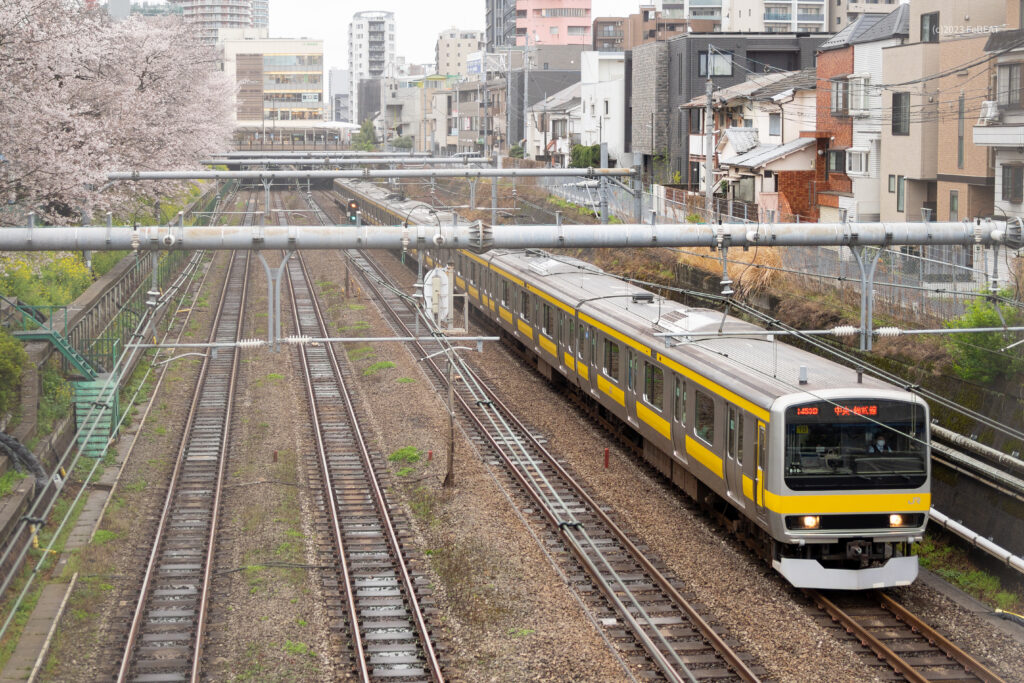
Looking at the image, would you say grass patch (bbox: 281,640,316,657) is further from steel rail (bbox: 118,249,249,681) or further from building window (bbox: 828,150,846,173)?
building window (bbox: 828,150,846,173)

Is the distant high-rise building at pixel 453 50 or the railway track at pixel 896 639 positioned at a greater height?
the distant high-rise building at pixel 453 50

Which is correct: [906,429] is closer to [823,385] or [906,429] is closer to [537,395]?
[823,385]

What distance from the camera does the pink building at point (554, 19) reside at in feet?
338

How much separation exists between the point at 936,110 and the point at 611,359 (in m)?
12.7

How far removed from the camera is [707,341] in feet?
47.9

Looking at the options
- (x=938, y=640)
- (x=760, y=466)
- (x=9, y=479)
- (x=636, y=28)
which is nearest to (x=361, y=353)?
(x=9, y=479)

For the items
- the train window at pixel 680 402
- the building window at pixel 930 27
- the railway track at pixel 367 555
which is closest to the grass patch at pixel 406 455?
the railway track at pixel 367 555

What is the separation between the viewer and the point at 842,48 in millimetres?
31453

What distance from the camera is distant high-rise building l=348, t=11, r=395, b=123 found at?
637 feet

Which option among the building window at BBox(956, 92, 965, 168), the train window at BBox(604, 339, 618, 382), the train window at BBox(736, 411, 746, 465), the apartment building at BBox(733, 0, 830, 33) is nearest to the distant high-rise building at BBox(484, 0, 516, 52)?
the apartment building at BBox(733, 0, 830, 33)

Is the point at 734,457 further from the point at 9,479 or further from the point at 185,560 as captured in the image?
the point at 9,479

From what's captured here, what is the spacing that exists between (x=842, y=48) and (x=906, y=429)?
72.6ft

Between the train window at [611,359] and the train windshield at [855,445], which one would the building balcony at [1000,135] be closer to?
the train window at [611,359]

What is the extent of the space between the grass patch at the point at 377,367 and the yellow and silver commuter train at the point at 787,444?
30.9 ft
